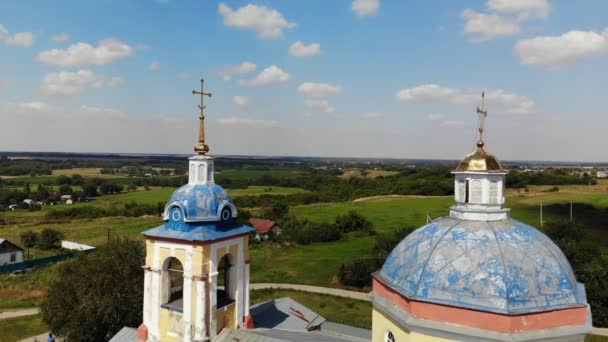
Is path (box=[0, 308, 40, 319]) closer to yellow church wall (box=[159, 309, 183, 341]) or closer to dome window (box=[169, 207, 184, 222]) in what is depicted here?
yellow church wall (box=[159, 309, 183, 341])

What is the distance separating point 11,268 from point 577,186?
85.4m

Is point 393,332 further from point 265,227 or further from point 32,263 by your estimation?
point 265,227

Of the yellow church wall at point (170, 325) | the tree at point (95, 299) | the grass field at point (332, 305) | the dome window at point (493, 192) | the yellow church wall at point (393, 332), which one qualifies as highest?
the dome window at point (493, 192)

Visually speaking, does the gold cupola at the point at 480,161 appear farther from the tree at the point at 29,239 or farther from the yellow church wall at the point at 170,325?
the tree at the point at 29,239

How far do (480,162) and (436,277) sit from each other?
109 inches

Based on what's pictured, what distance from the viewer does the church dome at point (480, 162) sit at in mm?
9086

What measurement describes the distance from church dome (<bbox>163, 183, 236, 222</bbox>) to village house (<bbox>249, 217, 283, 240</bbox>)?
34911 mm

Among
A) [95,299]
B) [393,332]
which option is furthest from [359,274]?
[393,332]

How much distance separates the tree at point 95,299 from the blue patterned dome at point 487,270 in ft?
44.0

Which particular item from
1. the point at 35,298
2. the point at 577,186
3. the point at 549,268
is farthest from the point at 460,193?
the point at 577,186

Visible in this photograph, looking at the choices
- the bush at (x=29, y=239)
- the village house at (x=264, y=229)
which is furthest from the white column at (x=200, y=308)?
the bush at (x=29, y=239)

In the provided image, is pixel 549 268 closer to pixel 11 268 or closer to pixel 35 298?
pixel 35 298

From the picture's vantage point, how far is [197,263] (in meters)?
11.5

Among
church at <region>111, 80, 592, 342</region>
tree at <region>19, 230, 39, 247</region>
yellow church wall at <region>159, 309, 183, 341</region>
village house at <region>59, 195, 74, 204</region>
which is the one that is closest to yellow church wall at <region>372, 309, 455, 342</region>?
church at <region>111, 80, 592, 342</region>
